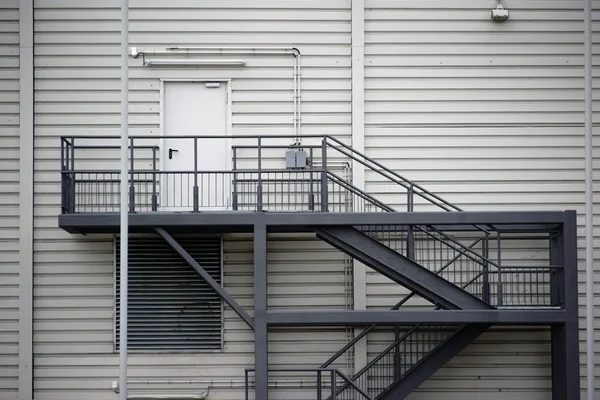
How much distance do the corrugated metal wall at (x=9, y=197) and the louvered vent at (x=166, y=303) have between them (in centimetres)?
172

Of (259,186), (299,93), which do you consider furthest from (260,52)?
(259,186)

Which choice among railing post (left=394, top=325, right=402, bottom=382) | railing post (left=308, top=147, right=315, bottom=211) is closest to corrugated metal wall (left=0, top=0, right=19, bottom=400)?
railing post (left=308, top=147, right=315, bottom=211)

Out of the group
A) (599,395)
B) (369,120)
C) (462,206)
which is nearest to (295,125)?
(369,120)

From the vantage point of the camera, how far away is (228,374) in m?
12.2

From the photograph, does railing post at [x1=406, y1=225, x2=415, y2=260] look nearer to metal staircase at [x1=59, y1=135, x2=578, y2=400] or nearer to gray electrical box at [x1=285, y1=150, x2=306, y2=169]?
metal staircase at [x1=59, y1=135, x2=578, y2=400]

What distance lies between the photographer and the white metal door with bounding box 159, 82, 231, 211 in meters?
12.3

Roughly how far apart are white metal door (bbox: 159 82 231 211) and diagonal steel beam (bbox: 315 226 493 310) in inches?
84.2

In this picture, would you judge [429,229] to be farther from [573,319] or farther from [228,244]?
[228,244]

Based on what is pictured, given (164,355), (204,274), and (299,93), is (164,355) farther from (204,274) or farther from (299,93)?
(299,93)

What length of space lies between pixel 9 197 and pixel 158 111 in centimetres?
286

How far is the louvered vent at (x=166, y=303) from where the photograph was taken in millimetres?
12266

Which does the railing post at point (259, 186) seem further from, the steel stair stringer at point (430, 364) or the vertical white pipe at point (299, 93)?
the steel stair stringer at point (430, 364)

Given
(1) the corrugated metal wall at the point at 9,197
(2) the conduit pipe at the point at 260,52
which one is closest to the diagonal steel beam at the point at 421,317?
(2) the conduit pipe at the point at 260,52

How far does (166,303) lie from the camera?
12312 millimetres
